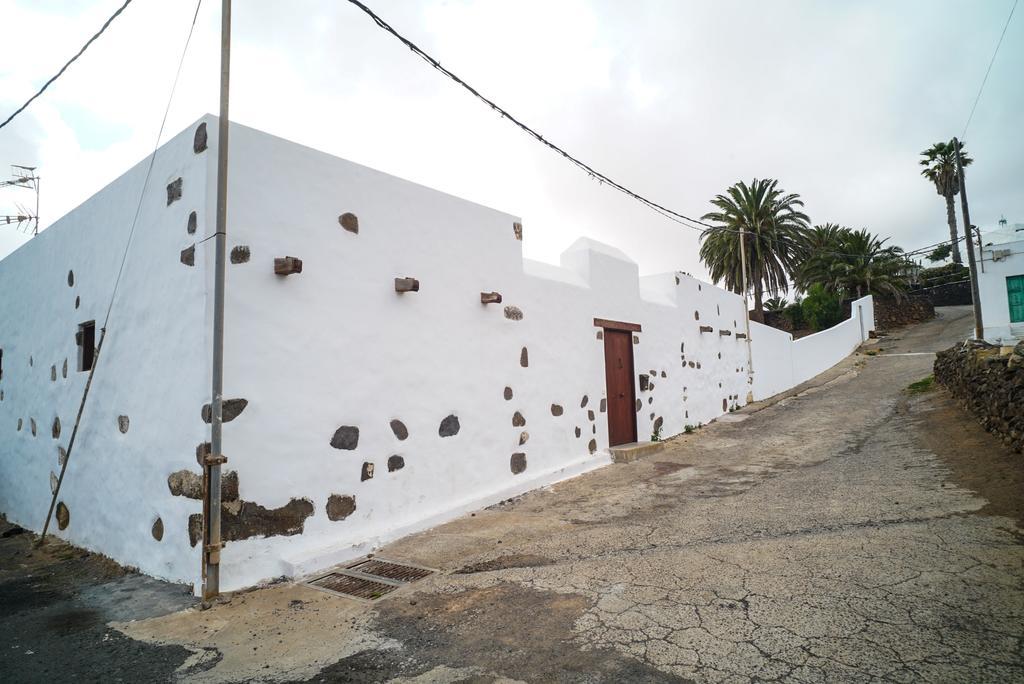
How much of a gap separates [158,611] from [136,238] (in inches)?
124

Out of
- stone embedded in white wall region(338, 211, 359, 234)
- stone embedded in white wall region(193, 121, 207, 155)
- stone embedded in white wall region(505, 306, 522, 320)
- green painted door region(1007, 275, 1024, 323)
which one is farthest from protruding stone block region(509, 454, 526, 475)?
green painted door region(1007, 275, 1024, 323)

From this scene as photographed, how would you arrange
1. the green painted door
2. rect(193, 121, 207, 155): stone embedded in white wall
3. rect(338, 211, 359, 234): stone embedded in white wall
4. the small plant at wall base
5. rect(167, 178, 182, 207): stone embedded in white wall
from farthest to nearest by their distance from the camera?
the green painted door → the small plant at wall base → rect(338, 211, 359, 234): stone embedded in white wall → rect(167, 178, 182, 207): stone embedded in white wall → rect(193, 121, 207, 155): stone embedded in white wall

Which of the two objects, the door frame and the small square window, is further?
the door frame

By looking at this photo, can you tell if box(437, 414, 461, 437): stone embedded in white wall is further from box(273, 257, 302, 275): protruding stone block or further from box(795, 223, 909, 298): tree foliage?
box(795, 223, 909, 298): tree foliage

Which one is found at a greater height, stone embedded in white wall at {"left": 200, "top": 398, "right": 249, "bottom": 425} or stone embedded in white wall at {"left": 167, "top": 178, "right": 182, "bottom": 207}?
stone embedded in white wall at {"left": 167, "top": 178, "right": 182, "bottom": 207}

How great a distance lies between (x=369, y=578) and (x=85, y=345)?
3.96 meters

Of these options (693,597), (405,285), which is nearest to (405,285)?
(405,285)

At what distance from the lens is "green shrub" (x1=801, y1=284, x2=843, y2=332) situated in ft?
84.6

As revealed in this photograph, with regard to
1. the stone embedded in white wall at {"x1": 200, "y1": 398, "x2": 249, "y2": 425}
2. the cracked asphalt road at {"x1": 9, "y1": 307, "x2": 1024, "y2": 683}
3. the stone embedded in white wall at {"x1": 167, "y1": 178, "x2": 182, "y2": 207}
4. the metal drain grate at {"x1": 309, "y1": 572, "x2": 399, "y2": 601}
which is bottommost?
the metal drain grate at {"x1": 309, "y1": 572, "x2": 399, "y2": 601}

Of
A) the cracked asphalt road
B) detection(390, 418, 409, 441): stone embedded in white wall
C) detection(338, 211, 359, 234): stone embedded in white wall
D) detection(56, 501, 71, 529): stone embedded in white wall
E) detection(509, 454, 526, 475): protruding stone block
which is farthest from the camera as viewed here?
detection(509, 454, 526, 475): protruding stone block

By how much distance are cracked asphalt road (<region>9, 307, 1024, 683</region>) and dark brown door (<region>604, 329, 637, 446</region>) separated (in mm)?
2315

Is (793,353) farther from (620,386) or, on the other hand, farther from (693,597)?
(693,597)

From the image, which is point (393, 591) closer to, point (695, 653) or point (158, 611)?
point (158, 611)

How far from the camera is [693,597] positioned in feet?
10.9
